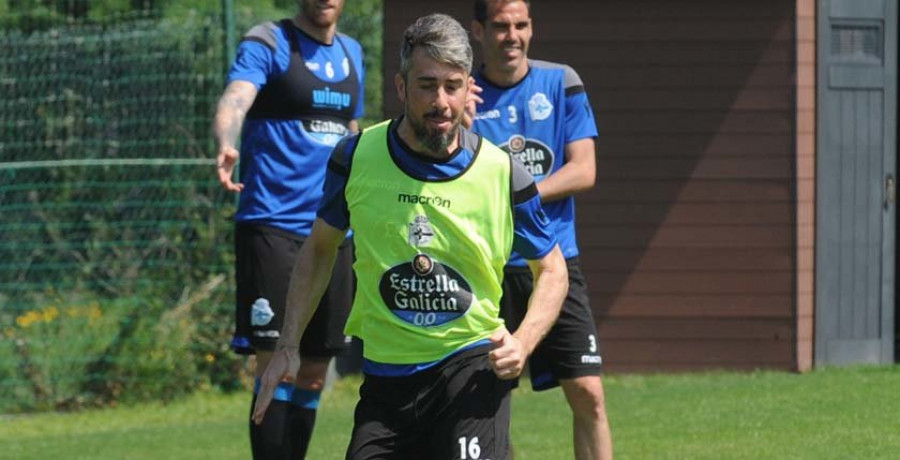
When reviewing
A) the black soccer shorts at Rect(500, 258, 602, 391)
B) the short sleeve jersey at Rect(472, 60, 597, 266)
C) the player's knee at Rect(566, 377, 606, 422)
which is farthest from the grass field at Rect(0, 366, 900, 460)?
the short sleeve jersey at Rect(472, 60, 597, 266)

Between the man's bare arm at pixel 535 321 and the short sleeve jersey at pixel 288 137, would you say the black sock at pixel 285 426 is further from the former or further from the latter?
the man's bare arm at pixel 535 321

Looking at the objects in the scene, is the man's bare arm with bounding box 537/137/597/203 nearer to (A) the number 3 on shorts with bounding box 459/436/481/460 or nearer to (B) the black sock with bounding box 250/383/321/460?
(B) the black sock with bounding box 250/383/321/460

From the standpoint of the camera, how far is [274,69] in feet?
22.4

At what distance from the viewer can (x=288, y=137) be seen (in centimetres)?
687

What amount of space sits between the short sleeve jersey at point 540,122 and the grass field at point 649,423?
70.5 inches

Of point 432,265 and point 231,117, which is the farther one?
point 231,117

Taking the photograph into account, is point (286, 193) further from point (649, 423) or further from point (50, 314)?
point (50, 314)

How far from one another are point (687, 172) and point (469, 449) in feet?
23.2

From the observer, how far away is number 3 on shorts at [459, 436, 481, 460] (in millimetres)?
4633

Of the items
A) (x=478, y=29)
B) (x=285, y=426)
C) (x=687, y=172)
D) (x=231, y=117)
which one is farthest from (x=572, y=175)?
(x=687, y=172)

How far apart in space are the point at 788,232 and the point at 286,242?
17.8 feet

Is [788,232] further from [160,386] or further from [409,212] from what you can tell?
[409,212]

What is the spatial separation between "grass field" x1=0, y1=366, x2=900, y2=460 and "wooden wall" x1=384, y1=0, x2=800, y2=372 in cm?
40

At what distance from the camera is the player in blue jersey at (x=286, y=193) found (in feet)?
22.3
